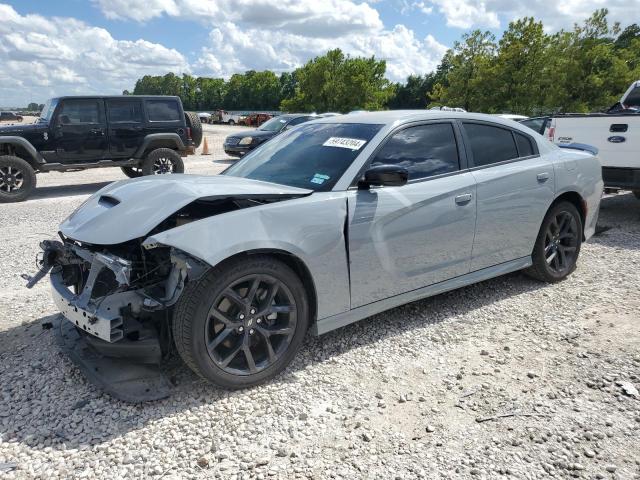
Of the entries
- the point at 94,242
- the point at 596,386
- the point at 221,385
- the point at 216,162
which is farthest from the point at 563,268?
the point at 216,162

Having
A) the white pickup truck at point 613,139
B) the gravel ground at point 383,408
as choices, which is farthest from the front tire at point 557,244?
the white pickup truck at point 613,139

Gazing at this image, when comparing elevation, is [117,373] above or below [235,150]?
above

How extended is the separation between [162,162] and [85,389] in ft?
30.8

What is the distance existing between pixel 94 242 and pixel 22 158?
9009 millimetres

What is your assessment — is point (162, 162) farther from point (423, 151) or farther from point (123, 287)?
point (123, 287)

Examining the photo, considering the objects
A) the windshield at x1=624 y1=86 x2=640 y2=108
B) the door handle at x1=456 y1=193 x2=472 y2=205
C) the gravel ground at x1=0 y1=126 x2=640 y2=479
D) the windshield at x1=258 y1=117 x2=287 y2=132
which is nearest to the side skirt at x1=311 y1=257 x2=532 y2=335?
the gravel ground at x1=0 y1=126 x2=640 y2=479

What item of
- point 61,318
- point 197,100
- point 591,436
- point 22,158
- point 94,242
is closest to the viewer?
point 591,436

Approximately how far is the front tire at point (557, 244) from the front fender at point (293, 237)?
2.31 metres

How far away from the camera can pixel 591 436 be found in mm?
2607

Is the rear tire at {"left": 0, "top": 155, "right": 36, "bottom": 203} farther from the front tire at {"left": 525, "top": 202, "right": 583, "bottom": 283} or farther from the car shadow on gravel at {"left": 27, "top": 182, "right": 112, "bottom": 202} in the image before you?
the front tire at {"left": 525, "top": 202, "right": 583, "bottom": 283}

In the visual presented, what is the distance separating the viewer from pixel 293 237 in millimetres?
3012

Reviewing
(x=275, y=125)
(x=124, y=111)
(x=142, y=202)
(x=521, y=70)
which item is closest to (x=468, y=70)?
(x=521, y=70)

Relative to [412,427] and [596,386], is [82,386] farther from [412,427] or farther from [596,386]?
[596,386]

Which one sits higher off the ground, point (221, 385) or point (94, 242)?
point (94, 242)
